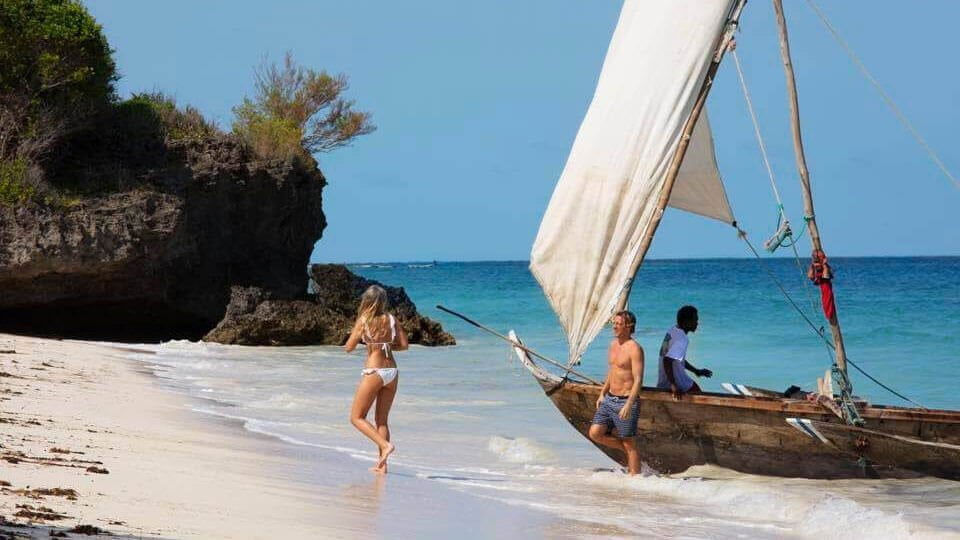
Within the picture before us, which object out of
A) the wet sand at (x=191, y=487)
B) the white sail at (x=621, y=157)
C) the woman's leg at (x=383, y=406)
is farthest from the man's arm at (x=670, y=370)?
the woman's leg at (x=383, y=406)

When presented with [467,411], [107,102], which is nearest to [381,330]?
[467,411]

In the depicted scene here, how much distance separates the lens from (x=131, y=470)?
26.7ft

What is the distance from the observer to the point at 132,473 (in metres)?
8.01

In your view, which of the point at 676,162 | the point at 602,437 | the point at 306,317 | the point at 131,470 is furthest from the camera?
the point at 306,317

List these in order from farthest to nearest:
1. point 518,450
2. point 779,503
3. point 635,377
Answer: point 518,450 < point 635,377 < point 779,503

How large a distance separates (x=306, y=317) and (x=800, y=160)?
1562 cm

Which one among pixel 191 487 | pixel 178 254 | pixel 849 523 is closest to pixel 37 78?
pixel 178 254

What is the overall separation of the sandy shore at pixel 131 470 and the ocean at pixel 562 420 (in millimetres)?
586

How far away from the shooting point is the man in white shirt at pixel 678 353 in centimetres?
1051

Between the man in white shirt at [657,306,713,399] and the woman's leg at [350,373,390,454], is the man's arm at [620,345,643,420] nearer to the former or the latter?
the man in white shirt at [657,306,713,399]

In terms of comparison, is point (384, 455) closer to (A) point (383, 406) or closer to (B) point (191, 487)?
(A) point (383, 406)

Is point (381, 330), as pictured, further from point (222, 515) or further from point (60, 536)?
point (60, 536)

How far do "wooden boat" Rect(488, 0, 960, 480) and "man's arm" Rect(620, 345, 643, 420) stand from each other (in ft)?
1.62

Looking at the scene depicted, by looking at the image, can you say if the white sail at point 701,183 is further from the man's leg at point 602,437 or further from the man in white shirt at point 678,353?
the man's leg at point 602,437
